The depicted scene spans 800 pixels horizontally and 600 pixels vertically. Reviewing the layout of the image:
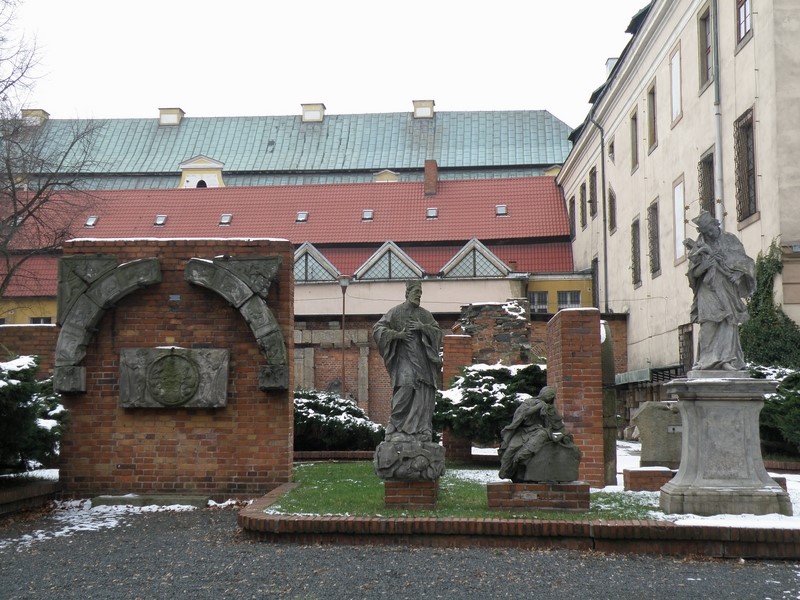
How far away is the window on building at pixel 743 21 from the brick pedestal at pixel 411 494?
545 inches

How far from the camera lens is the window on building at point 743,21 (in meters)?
19.6

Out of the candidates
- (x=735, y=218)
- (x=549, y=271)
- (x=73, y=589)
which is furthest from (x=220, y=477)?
(x=549, y=271)

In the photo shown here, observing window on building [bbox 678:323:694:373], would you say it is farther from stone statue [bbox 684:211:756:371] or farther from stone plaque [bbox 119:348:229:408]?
stone plaque [bbox 119:348:229:408]

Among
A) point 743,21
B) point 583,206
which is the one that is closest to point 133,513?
point 743,21

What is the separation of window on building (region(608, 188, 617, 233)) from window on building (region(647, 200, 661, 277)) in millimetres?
4865

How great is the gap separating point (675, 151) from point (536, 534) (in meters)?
18.8

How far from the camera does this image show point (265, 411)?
11797 mm

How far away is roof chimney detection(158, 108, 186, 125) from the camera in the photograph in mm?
54875

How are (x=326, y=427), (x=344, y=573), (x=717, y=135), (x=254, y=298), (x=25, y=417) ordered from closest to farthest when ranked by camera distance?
(x=344, y=573) → (x=25, y=417) → (x=254, y=298) → (x=326, y=427) → (x=717, y=135)

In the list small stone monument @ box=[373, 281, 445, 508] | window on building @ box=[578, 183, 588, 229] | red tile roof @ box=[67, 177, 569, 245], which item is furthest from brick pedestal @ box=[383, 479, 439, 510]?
red tile roof @ box=[67, 177, 569, 245]

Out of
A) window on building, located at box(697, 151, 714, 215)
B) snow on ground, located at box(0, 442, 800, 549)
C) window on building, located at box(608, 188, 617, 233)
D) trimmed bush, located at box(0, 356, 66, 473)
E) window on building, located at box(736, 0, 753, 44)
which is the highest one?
window on building, located at box(736, 0, 753, 44)

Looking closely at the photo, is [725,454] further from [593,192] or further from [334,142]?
[334,142]

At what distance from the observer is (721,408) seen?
9320 mm

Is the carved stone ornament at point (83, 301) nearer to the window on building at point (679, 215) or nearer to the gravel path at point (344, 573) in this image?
the gravel path at point (344, 573)
